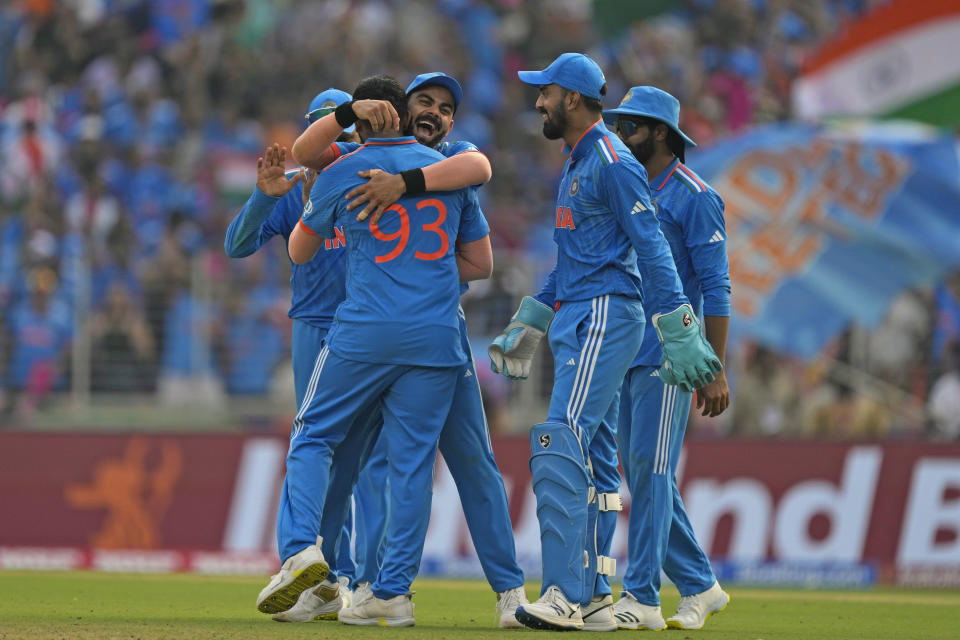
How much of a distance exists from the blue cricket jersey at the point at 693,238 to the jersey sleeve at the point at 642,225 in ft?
1.91

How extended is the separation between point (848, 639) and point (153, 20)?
52.8 feet

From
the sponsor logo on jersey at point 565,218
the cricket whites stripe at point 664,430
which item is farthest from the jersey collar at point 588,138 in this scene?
the cricket whites stripe at point 664,430

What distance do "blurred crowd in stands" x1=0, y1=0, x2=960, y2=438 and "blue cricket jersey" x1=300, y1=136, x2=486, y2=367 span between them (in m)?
7.88

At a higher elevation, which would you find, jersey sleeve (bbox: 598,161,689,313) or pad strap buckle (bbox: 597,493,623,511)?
jersey sleeve (bbox: 598,161,689,313)

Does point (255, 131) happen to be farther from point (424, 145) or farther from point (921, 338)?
point (424, 145)

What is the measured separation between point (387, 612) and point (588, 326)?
1655mm

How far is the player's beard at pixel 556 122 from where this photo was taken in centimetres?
709

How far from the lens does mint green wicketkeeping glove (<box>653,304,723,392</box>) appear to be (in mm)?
6863

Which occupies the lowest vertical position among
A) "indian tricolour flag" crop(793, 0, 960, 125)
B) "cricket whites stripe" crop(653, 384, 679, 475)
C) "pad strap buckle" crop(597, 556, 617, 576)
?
"pad strap buckle" crop(597, 556, 617, 576)

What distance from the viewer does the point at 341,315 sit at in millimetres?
7109

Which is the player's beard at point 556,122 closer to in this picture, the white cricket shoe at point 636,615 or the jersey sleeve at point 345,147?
the jersey sleeve at point 345,147

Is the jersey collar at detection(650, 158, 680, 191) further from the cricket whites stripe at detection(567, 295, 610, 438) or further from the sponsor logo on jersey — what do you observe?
the cricket whites stripe at detection(567, 295, 610, 438)

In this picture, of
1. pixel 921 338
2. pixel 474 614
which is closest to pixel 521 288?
pixel 921 338

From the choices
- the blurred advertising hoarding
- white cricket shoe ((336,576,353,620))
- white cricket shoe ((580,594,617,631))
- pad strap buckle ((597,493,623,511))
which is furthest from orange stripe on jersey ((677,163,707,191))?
the blurred advertising hoarding
